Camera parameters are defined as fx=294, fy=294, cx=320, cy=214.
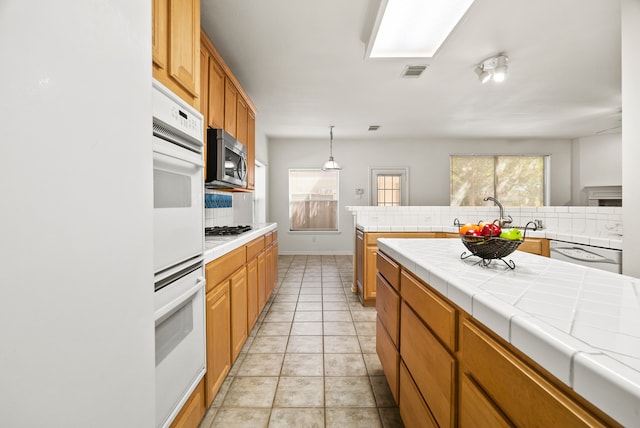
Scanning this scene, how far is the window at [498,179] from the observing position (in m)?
6.70

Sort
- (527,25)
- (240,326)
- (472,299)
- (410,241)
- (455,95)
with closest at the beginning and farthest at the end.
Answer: (472,299) → (410,241) → (240,326) → (527,25) → (455,95)

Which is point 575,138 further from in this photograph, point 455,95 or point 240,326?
point 240,326

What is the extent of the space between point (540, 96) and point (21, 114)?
524 cm

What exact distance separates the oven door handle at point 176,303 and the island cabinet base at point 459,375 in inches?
36.6

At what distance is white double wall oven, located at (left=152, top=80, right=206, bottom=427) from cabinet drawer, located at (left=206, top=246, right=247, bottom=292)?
4.1 inches

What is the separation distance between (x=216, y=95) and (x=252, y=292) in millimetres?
1574

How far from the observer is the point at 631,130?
60.2 inches

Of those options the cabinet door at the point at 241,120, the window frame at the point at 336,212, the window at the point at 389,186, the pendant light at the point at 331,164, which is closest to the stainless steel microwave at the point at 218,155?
the cabinet door at the point at 241,120

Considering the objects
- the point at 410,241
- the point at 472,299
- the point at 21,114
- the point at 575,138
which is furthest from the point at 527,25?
the point at 575,138

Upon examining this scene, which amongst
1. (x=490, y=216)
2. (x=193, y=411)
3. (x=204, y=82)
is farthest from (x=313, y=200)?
(x=193, y=411)

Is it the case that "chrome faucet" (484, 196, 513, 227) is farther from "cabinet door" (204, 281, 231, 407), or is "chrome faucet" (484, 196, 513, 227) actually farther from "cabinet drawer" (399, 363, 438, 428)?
"cabinet door" (204, 281, 231, 407)

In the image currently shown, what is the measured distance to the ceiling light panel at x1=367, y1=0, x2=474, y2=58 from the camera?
1.99 metres

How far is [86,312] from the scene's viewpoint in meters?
0.57

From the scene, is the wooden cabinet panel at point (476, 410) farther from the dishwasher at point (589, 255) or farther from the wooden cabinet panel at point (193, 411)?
the dishwasher at point (589, 255)
